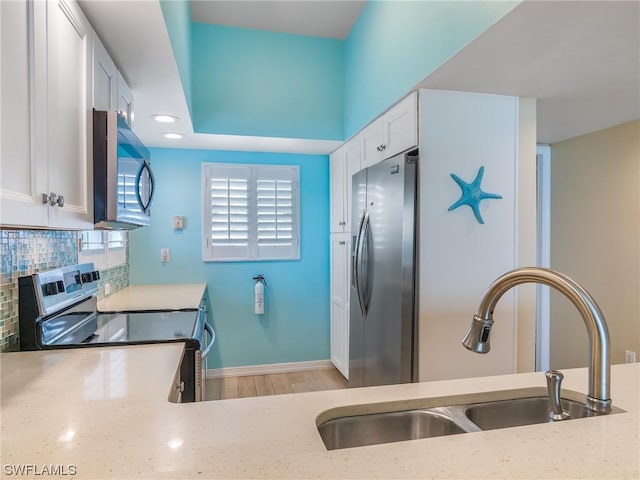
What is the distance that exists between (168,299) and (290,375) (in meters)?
1.56

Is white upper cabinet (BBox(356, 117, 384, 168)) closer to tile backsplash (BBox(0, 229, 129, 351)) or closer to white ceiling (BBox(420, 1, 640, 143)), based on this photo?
white ceiling (BBox(420, 1, 640, 143))

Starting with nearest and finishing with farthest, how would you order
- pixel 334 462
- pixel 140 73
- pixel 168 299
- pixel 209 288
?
pixel 334 462
pixel 140 73
pixel 168 299
pixel 209 288

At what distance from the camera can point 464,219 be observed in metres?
2.07

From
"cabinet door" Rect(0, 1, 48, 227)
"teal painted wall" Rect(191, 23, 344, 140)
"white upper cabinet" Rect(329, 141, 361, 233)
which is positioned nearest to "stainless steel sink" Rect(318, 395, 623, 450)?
"cabinet door" Rect(0, 1, 48, 227)

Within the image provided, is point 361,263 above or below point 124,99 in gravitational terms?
below

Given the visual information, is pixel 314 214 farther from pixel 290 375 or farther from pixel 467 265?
pixel 467 265

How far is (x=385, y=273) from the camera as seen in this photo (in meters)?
2.19

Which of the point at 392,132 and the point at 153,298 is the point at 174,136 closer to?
the point at 153,298

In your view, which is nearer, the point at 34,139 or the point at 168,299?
the point at 34,139

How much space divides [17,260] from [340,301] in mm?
2415

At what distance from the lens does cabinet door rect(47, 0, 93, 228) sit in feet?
3.52

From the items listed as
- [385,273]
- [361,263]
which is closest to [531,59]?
[385,273]

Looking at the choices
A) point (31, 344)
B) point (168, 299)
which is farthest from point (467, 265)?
point (31, 344)

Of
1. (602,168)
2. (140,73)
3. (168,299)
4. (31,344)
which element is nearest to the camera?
(31,344)
